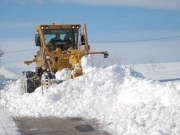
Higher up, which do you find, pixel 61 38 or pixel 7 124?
pixel 61 38

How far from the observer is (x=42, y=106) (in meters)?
10.3

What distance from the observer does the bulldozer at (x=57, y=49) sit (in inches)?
521

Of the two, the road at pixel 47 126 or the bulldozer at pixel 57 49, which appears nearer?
the road at pixel 47 126

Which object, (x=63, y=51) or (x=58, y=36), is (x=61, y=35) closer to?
(x=58, y=36)

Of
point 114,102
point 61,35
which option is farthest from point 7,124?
point 61,35

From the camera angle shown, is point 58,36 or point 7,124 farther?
point 58,36

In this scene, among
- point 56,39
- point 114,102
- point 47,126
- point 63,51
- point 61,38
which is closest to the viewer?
point 47,126

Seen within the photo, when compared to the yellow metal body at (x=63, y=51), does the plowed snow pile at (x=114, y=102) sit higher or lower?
lower

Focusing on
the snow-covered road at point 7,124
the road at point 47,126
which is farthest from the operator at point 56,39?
the road at point 47,126

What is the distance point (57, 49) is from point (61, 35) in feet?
3.89

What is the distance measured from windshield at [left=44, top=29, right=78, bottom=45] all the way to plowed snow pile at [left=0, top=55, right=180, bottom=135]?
3.03 meters

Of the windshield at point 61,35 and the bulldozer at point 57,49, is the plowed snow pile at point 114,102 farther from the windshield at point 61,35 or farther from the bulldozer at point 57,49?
the windshield at point 61,35

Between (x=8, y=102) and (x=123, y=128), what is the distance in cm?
571

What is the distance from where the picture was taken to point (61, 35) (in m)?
14.5
